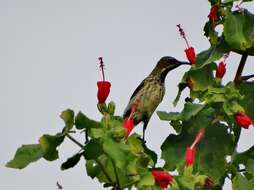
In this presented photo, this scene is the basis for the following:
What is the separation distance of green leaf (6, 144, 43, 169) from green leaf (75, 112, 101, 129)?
0.33m

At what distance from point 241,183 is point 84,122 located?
1.26 m

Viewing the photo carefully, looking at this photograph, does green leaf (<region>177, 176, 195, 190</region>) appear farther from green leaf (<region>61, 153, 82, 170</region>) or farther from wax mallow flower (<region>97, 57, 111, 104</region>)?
wax mallow flower (<region>97, 57, 111, 104</region>)

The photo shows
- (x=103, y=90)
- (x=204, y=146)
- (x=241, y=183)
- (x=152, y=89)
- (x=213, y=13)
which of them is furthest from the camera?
(x=152, y=89)

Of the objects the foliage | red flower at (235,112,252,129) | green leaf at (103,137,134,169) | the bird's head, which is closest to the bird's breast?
the bird's head

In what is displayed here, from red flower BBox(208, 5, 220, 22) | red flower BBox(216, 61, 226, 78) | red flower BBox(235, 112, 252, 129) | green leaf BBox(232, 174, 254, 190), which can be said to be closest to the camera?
red flower BBox(235, 112, 252, 129)

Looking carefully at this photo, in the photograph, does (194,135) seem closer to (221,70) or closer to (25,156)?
(221,70)

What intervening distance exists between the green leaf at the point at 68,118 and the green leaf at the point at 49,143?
0.26 ft

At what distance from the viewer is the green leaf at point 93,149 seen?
468 centimetres

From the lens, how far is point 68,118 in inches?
187

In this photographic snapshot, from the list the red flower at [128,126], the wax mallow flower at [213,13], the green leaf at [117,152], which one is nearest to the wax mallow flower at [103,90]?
the red flower at [128,126]

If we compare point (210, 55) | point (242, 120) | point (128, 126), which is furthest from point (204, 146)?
point (128, 126)

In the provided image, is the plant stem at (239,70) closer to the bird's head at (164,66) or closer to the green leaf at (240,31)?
the green leaf at (240,31)

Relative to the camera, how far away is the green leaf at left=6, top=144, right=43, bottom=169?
4.85m

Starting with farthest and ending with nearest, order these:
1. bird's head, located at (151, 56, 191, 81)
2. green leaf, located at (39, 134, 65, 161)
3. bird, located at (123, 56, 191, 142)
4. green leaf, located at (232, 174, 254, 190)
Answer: bird's head, located at (151, 56, 191, 81) < bird, located at (123, 56, 191, 142) < green leaf, located at (232, 174, 254, 190) < green leaf, located at (39, 134, 65, 161)
